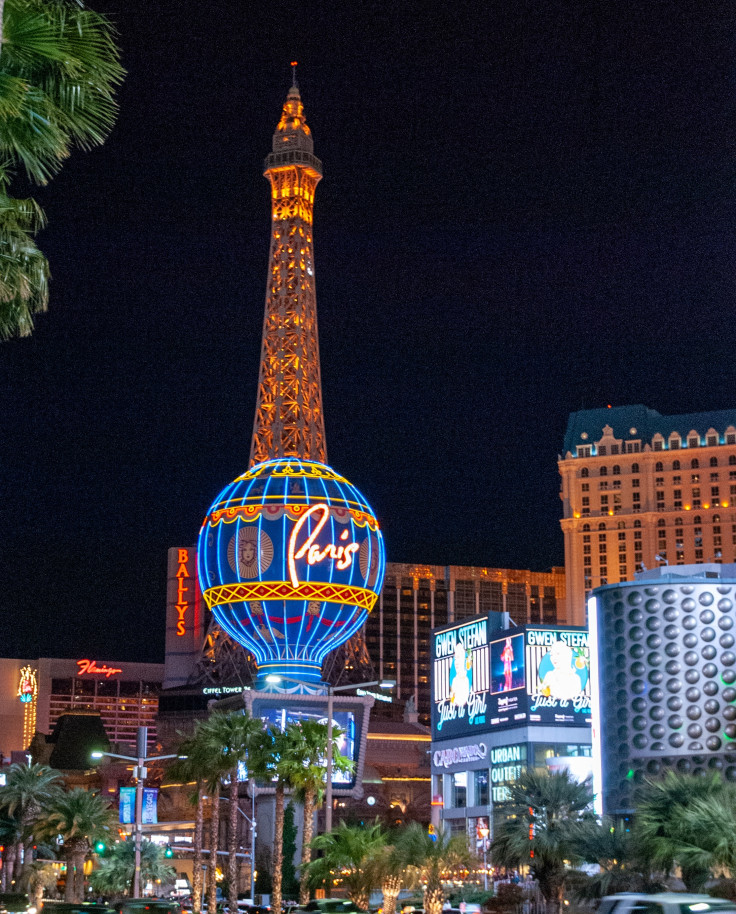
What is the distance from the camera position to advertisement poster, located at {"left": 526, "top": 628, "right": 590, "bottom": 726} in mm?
93062

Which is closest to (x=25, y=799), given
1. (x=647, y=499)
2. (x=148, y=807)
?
(x=148, y=807)

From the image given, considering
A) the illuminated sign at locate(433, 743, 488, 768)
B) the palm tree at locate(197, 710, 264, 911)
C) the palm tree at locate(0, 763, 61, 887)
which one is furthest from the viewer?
the illuminated sign at locate(433, 743, 488, 768)

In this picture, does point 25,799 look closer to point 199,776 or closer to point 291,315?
point 199,776

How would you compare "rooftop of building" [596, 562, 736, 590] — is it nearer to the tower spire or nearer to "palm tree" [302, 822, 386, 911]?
"palm tree" [302, 822, 386, 911]

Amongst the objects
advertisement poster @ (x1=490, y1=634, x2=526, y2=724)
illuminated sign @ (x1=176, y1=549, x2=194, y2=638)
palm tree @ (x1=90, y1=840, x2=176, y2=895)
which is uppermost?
illuminated sign @ (x1=176, y1=549, x2=194, y2=638)

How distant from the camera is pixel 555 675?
307 ft

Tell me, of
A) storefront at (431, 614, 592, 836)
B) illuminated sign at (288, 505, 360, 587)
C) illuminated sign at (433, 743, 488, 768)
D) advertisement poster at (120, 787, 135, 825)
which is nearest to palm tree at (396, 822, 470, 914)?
storefront at (431, 614, 592, 836)

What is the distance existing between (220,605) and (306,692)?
8.21 m

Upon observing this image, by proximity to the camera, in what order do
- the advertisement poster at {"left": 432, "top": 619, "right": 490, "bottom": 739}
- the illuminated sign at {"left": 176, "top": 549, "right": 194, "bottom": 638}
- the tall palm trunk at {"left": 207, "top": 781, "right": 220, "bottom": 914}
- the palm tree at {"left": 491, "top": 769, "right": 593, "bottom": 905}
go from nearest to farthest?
the palm tree at {"left": 491, "top": 769, "right": 593, "bottom": 905} < the tall palm trunk at {"left": 207, "top": 781, "right": 220, "bottom": 914} < the advertisement poster at {"left": 432, "top": 619, "right": 490, "bottom": 739} < the illuminated sign at {"left": 176, "top": 549, "right": 194, "bottom": 638}

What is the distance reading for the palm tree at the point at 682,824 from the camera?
44.3 meters

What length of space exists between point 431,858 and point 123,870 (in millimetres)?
32807

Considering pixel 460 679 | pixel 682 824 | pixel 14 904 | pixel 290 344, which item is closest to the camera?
pixel 682 824

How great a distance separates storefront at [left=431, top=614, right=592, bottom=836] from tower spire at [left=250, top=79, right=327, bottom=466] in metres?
31.3

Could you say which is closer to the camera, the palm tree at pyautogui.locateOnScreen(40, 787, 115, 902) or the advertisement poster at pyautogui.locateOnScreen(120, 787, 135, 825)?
the palm tree at pyautogui.locateOnScreen(40, 787, 115, 902)
